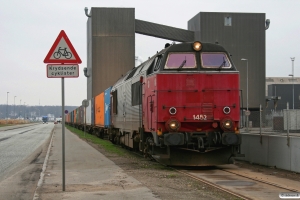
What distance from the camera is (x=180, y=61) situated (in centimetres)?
1355

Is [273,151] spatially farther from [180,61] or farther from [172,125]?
[180,61]

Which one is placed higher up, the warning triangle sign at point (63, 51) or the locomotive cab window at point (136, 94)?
the warning triangle sign at point (63, 51)

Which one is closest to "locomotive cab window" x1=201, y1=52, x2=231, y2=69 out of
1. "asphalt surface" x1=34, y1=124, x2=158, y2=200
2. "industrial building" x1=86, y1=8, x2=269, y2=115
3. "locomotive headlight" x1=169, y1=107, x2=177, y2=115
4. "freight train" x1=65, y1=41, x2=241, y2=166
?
"freight train" x1=65, y1=41, x2=241, y2=166

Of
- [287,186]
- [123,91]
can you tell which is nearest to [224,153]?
[287,186]

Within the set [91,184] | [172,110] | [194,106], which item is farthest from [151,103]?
[91,184]

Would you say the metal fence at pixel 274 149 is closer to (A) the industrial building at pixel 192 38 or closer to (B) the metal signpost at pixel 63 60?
(B) the metal signpost at pixel 63 60

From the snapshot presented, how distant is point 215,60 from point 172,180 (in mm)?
4325

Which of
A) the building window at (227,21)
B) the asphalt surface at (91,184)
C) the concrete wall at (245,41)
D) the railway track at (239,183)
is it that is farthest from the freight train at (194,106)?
the building window at (227,21)

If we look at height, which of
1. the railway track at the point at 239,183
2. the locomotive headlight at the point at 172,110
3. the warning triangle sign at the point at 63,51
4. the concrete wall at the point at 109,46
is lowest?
the railway track at the point at 239,183

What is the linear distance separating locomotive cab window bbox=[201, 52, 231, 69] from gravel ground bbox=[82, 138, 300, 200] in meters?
3.34

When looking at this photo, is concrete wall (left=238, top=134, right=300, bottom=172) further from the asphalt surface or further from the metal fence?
the asphalt surface

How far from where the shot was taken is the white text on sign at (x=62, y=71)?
380 inches

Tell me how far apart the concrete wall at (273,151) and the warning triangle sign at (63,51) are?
700cm

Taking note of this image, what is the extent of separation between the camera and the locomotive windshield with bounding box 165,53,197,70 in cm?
1342
